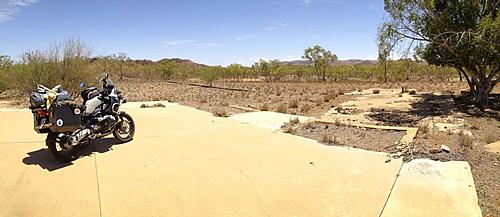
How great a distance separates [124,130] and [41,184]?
2518mm

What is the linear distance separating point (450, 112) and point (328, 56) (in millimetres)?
42055

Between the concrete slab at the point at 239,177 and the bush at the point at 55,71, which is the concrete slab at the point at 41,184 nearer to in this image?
the concrete slab at the point at 239,177

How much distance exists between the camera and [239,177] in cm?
550

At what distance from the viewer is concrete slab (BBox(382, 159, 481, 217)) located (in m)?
4.22

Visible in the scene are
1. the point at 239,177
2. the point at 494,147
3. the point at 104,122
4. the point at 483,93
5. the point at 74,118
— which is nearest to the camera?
the point at 239,177

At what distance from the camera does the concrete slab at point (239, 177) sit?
175 inches

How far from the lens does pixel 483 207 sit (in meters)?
4.37

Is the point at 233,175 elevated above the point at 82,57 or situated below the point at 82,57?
below

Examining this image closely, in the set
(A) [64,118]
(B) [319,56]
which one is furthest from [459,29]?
(B) [319,56]

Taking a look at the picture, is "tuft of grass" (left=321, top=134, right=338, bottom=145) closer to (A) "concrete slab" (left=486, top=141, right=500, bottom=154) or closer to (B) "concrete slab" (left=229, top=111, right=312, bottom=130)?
(B) "concrete slab" (left=229, top=111, right=312, bottom=130)

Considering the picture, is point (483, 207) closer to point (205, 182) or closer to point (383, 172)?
point (383, 172)

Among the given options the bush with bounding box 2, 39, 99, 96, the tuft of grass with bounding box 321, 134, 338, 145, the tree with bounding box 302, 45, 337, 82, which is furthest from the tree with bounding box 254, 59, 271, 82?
the tuft of grass with bounding box 321, 134, 338, 145

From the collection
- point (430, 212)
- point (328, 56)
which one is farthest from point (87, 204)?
point (328, 56)

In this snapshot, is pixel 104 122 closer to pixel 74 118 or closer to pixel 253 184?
pixel 74 118
